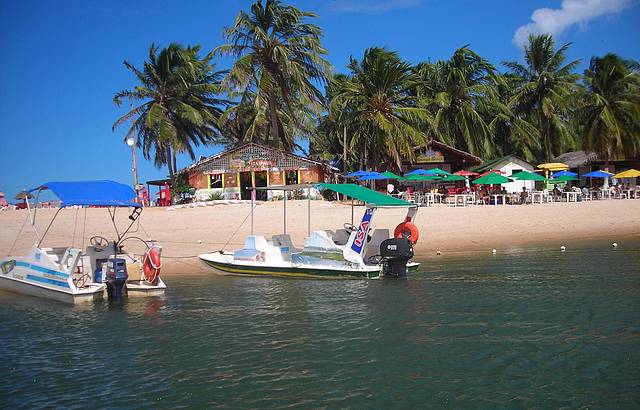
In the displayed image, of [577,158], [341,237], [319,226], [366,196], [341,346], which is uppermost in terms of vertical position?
[577,158]

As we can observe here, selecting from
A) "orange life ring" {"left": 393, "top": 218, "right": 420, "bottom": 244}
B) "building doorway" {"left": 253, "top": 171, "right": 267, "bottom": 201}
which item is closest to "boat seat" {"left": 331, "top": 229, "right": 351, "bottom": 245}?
"orange life ring" {"left": 393, "top": 218, "right": 420, "bottom": 244}

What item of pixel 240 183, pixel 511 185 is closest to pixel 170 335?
pixel 240 183

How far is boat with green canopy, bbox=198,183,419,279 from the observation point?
47.7ft

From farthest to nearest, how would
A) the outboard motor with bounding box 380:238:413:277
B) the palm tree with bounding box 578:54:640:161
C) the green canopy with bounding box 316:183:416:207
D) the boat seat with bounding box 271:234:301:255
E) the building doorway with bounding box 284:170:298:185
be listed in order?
the palm tree with bounding box 578:54:640:161 < the building doorway with bounding box 284:170:298:185 < the boat seat with bounding box 271:234:301:255 < the green canopy with bounding box 316:183:416:207 < the outboard motor with bounding box 380:238:413:277

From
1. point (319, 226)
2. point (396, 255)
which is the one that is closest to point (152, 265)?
point (396, 255)

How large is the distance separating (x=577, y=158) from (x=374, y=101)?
20.6 m

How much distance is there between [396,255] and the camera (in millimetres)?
14352

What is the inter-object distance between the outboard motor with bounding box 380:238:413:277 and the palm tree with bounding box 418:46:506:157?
108ft

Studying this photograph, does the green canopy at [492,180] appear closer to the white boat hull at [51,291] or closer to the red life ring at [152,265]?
the red life ring at [152,265]

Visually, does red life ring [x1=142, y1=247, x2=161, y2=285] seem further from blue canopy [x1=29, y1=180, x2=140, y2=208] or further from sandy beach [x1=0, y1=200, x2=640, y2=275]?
sandy beach [x1=0, y1=200, x2=640, y2=275]

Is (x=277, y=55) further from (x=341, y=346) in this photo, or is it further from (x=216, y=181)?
(x=341, y=346)

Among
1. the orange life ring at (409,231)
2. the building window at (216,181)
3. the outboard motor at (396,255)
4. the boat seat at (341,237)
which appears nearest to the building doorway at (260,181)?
the building window at (216,181)

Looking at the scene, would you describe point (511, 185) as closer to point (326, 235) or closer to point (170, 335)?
point (326, 235)

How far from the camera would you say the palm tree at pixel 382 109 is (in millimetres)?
38500
